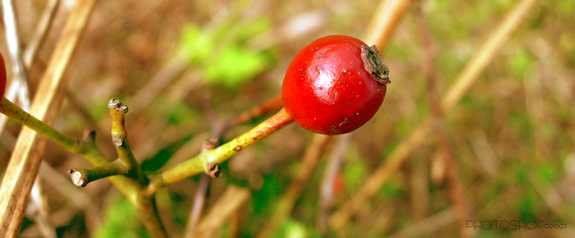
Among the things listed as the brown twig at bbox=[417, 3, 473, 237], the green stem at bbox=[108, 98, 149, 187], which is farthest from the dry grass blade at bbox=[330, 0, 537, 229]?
the green stem at bbox=[108, 98, 149, 187]

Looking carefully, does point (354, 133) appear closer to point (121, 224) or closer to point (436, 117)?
point (436, 117)

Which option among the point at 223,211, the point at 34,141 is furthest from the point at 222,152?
the point at 223,211

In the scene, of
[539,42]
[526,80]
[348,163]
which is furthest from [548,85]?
[348,163]

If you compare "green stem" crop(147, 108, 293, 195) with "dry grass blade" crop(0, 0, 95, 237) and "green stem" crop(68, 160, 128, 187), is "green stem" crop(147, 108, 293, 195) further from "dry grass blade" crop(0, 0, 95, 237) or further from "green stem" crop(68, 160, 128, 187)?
"dry grass blade" crop(0, 0, 95, 237)

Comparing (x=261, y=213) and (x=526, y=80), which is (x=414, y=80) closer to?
(x=526, y=80)

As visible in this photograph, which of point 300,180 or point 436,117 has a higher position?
point 436,117

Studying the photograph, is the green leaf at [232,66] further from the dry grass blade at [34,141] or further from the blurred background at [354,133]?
the dry grass blade at [34,141]
